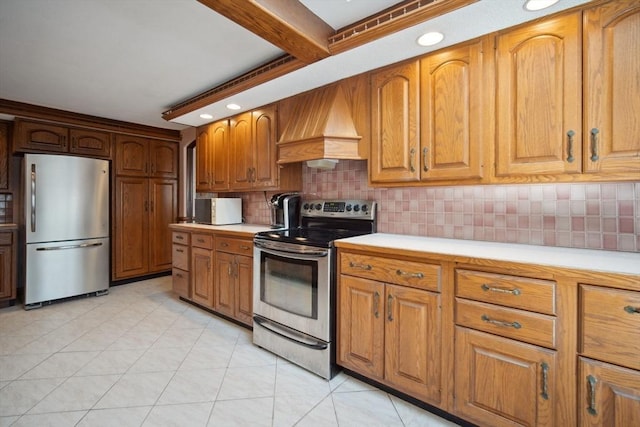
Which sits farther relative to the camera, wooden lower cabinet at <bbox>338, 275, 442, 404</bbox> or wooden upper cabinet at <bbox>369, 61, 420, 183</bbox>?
wooden upper cabinet at <bbox>369, 61, 420, 183</bbox>

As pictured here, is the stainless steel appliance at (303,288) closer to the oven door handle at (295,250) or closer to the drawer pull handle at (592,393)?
the oven door handle at (295,250)

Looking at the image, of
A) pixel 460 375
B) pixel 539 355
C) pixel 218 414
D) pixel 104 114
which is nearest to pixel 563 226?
pixel 539 355

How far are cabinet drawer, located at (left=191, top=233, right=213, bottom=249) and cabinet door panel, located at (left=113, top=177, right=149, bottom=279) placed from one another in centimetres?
160

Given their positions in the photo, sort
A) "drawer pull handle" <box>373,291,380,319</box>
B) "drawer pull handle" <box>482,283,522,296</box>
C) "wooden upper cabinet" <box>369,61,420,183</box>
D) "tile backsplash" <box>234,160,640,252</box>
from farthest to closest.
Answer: "wooden upper cabinet" <box>369,61,420,183</box>
"drawer pull handle" <box>373,291,380,319</box>
"tile backsplash" <box>234,160,640,252</box>
"drawer pull handle" <box>482,283,522,296</box>

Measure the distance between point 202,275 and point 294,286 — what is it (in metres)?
1.40

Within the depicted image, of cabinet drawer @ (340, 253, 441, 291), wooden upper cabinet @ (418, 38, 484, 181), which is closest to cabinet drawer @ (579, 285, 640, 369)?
cabinet drawer @ (340, 253, 441, 291)

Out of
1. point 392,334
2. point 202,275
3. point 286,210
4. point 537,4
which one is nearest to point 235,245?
point 286,210

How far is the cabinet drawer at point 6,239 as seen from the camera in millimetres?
3283

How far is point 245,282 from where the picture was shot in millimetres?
2662

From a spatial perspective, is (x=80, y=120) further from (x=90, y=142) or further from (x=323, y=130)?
(x=323, y=130)

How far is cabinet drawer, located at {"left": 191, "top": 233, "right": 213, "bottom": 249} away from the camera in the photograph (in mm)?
3018

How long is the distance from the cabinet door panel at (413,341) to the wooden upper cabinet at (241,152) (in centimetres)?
200

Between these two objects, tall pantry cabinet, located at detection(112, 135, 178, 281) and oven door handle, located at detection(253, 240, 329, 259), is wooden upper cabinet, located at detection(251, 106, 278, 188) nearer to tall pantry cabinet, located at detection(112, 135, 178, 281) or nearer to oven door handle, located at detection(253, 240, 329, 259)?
oven door handle, located at detection(253, 240, 329, 259)

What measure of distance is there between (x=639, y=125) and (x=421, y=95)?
104 cm
